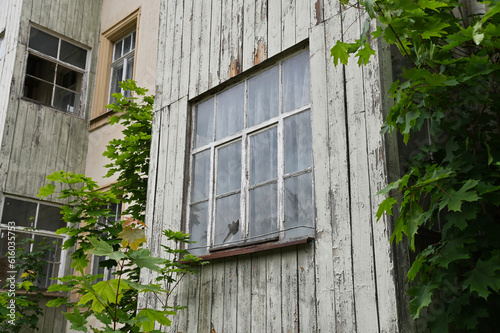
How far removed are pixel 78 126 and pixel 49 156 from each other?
885 mm

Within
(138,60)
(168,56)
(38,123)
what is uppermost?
(138,60)

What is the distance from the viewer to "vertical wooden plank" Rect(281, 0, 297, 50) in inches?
175

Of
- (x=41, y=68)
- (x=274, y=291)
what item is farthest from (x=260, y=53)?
(x=41, y=68)

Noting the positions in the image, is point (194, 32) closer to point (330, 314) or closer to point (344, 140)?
point (344, 140)

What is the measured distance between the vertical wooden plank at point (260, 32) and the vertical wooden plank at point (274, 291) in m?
1.75

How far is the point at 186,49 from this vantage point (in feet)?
18.7

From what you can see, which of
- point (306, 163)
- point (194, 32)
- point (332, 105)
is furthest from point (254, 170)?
point (194, 32)

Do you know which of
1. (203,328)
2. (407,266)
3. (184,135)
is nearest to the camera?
(407,266)

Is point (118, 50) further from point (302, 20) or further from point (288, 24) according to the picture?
point (302, 20)

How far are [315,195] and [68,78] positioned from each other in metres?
8.18

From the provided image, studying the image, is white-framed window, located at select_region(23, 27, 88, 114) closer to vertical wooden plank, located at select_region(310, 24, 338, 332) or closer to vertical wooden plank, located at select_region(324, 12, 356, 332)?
vertical wooden plank, located at select_region(310, 24, 338, 332)

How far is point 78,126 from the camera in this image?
409 inches

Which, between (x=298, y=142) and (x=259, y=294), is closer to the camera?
(x=259, y=294)

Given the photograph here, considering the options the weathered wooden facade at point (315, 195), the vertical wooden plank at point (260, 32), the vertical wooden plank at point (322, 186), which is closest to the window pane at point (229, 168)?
the weathered wooden facade at point (315, 195)
